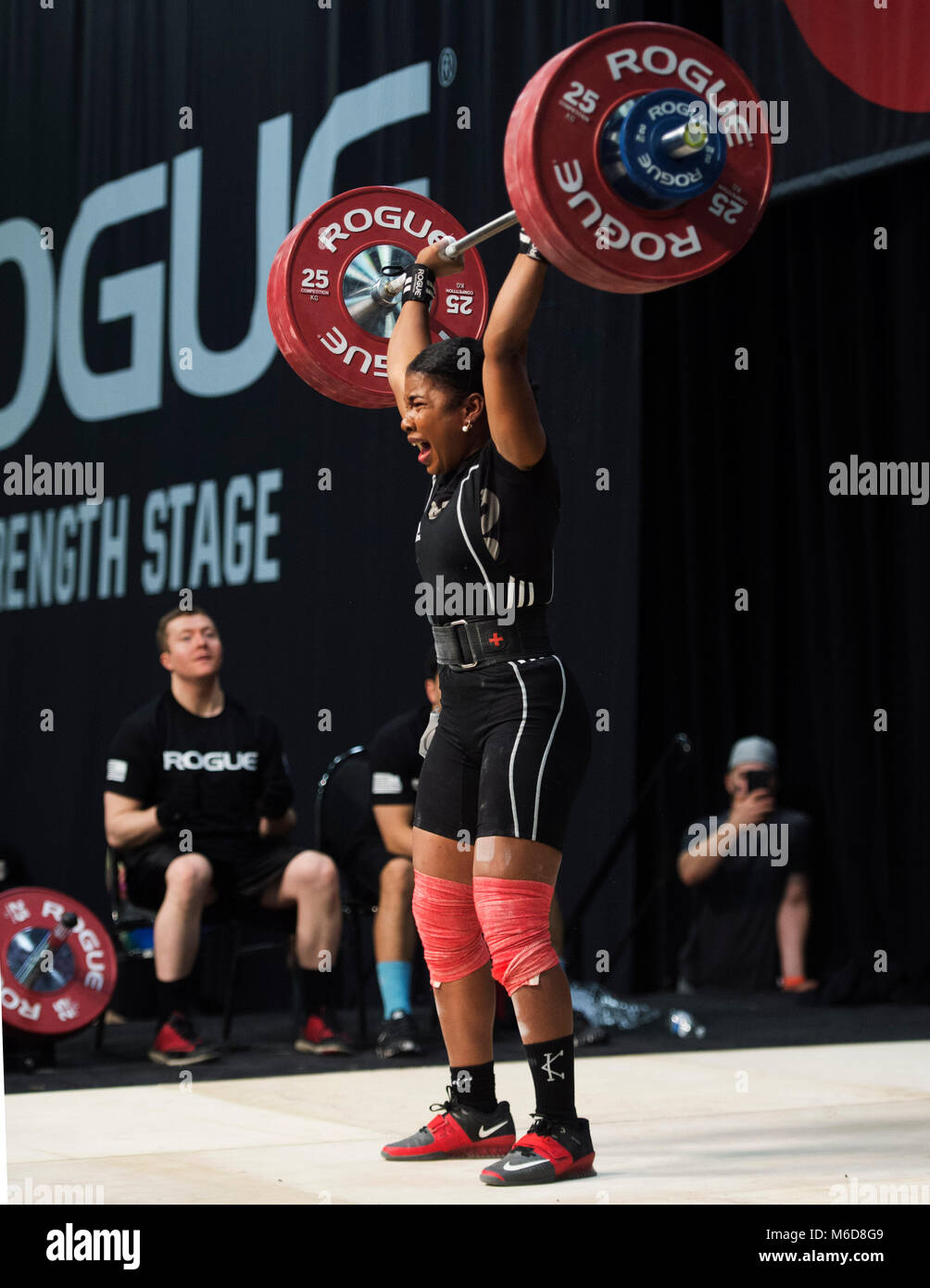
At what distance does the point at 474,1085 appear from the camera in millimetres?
2883

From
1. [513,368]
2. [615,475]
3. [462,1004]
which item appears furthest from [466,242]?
[615,475]

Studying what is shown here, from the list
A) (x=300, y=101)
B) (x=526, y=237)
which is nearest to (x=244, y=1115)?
(x=526, y=237)

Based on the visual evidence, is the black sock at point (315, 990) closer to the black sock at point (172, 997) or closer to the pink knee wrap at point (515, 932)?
the black sock at point (172, 997)

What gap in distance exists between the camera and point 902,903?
19.2 ft

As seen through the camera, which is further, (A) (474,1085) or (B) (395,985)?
(B) (395,985)

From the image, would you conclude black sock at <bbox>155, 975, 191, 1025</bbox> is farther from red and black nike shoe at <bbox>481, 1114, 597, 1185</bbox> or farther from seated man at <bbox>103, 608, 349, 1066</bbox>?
red and black nike shoe at <bbox>481, 1114, 597, 1185</bbox>

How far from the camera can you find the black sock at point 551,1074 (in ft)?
8.79

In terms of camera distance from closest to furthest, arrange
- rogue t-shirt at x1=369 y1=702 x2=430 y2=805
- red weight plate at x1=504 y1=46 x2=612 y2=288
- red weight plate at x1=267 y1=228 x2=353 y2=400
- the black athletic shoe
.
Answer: red weight plate at x1=504 y1=46 x2=612 y2=288 → red weight plate at x1=267 y1=228 x2=353 y2=400 → the black athletic shoe → rogue t-shirt at x1=369 y1=702 x2=430 y2=805

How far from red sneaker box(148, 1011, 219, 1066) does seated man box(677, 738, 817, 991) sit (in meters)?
2.15

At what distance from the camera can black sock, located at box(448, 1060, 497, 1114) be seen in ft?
9.44

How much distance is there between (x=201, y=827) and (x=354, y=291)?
6.31ft

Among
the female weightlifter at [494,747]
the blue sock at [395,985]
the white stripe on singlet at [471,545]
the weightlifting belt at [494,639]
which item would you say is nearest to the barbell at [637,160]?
the female weightlifter at [494,747]

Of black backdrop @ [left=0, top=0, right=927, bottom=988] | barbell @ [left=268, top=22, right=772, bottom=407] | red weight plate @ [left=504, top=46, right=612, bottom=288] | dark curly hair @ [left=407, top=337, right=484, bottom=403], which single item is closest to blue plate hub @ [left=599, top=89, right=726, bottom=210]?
barbell @ [left=268, top=22, right=772, bottom=407]

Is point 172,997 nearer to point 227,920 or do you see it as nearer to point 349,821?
point 227,920
